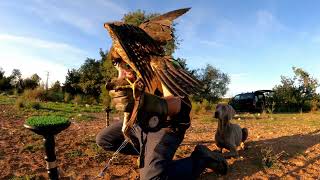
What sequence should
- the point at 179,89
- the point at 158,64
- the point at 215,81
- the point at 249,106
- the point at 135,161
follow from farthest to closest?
the point at 215,81 < the point at 249,106 < the point at 135,161 < the point at 158,64 < the point at 179,89

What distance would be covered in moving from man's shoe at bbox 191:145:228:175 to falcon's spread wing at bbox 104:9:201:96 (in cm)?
80

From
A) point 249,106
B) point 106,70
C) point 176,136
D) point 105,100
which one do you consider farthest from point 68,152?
point 106,70

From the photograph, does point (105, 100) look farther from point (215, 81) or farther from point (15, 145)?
point (215, 81)

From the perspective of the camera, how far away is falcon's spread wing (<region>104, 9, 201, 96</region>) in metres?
2.72

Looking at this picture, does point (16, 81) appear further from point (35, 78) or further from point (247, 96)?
point (247, 96)

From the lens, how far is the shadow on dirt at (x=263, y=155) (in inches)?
155

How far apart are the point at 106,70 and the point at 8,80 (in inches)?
220

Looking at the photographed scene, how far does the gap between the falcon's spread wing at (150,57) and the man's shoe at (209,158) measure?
2.62ft

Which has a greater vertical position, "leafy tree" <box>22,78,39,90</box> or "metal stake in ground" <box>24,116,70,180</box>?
"leafy tree" <box>22,78,39,90</box>

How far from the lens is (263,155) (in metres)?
4.28

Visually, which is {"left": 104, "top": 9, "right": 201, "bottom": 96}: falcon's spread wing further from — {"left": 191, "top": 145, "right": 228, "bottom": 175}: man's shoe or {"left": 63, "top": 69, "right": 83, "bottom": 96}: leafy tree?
{"left": 63, "top": 69, "right": 83, "bottom": 96}: leafy tree

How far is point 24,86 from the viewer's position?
69.8ft

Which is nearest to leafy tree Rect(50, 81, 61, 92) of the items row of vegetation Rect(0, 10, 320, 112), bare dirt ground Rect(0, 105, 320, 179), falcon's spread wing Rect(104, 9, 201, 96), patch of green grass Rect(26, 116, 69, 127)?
row of vegetation Rect(0, 10, 320, 112)

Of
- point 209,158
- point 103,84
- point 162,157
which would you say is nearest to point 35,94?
point 103,84
